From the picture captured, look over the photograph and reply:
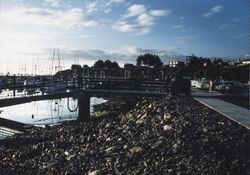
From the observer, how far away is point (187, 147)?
14.9 metres

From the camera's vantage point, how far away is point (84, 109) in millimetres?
34969

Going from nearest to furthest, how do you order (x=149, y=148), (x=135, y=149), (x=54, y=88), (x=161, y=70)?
1. (x=149, y=148)
2. (x=135, y=149)
3. (x=54, y=88)
4. (x=161, y=70)

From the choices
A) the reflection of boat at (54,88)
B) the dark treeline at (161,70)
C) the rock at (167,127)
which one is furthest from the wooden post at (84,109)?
the dark treeline at (161,70)

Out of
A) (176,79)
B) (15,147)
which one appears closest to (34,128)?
(15,147)

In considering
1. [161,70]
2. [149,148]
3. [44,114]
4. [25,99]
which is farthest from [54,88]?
[161,70]

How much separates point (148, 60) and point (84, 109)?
273 feet

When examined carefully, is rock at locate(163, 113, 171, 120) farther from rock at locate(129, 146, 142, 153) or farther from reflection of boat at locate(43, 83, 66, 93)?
reflection of boat at locate(43, 83, 66, 93)

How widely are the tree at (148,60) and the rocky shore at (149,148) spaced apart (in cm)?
8984

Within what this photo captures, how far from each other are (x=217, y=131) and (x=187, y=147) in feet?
8.46

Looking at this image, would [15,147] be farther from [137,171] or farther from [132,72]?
[132,72]

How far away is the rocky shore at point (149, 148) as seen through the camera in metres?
13.3

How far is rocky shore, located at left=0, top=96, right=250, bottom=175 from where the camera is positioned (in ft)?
43.8

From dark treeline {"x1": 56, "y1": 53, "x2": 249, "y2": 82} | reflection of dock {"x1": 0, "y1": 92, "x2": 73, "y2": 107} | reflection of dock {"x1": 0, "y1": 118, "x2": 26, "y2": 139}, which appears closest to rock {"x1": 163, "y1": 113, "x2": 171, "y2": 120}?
reflection of dock {"x1": 0, "y1": 92, "x2": 73, "y2": 107}

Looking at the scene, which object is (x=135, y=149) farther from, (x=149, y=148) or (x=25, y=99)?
(x=25, y=99)
